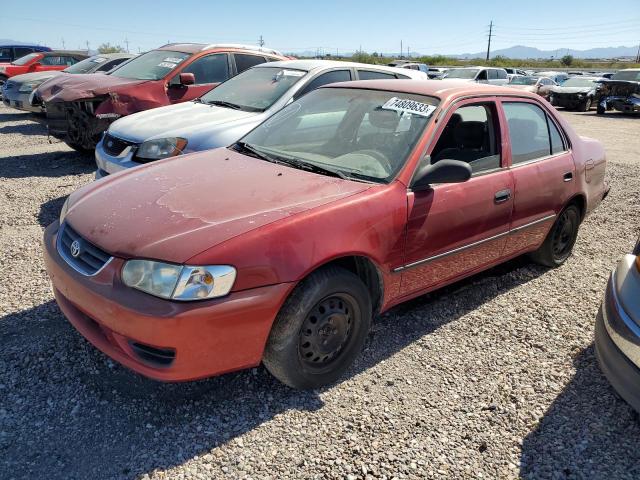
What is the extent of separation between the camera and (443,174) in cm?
288

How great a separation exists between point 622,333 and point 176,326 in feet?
6.74

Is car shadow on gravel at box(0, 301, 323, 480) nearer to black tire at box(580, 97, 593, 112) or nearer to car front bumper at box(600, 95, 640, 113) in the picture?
car front bumper at box(600, 95, 640, 113)

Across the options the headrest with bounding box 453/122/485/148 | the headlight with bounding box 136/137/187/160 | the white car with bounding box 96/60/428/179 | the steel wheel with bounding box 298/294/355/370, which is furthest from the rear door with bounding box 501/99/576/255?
the headlight with bounding box 136/137/187/160

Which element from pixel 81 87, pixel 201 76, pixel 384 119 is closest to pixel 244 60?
pixel 201 76

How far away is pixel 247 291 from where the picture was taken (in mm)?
2260

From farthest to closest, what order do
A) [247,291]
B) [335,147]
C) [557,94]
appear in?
1. [557,94]
2. [335,147]
3. [247,291]

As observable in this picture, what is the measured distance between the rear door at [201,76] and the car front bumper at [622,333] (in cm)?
617

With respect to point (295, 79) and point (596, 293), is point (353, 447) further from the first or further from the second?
point (295, 79)

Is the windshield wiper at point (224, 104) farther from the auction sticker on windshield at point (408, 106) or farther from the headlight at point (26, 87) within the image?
the headlight at point (26, 87)

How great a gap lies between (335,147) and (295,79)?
2.85 metres

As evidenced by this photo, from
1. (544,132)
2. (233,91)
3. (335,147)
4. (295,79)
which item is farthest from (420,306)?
(233,91)

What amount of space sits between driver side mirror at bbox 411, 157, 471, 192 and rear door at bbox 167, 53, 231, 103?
5273 millimetres

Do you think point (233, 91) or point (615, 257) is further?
point (233, 91)

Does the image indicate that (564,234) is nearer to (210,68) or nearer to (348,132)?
(348,132)
